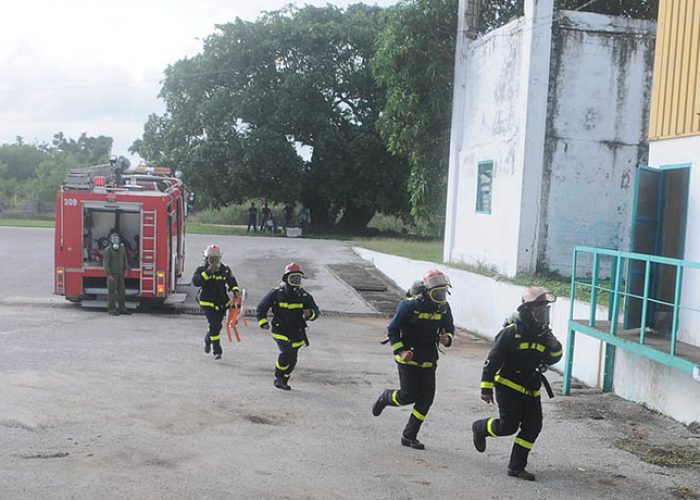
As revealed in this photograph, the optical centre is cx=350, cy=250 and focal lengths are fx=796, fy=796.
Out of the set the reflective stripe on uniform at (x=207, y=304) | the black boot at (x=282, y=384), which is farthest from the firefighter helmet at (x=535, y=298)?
the reflective stripe on uniform at (x=207, y=304)

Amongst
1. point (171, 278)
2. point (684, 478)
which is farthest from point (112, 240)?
point (684, 478)

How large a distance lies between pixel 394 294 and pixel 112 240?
851 centimetres

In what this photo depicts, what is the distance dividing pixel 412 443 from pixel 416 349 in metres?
0.88

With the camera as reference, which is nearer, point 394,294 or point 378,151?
point 394,294

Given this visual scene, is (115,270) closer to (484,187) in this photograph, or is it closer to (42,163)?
(484,187)

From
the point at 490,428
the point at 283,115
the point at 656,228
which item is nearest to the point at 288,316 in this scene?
the point at 490,428

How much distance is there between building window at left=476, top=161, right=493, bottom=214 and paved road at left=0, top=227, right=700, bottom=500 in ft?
16.9

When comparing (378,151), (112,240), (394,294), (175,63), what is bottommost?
(394,294)

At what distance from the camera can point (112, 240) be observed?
16.1 meters

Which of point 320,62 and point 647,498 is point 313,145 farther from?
point 647,498

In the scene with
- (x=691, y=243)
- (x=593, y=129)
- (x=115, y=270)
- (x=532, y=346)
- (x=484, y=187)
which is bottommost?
(x=115, y=270)

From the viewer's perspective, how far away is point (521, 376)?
21.9ft

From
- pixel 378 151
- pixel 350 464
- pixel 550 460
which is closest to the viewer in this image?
pixel 350 464

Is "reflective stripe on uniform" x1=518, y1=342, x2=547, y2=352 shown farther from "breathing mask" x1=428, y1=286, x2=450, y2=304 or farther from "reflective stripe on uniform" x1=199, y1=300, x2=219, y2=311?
"reflective stripe on uniform" x1=199, y1=300, x2=219, y2=311
